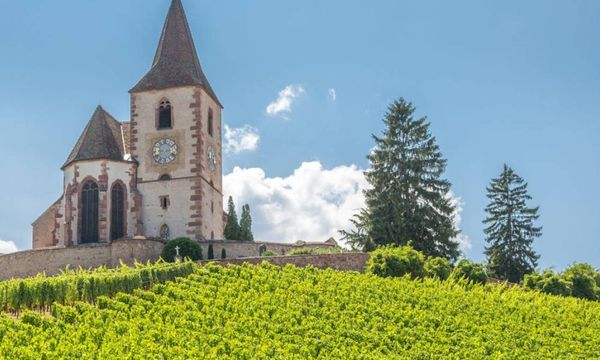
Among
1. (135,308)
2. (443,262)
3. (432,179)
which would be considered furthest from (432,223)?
(135,308)

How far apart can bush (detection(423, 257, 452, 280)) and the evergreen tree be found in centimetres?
1518

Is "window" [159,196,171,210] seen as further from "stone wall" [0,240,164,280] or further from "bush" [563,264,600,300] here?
"bush" [563,264,600,300]

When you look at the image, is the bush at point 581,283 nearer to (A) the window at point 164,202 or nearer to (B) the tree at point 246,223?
(B) the tree at point 246,223

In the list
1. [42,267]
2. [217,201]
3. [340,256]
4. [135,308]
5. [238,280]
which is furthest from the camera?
[217,201]

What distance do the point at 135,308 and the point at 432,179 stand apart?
2614cm

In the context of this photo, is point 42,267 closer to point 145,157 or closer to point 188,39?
point 145,157

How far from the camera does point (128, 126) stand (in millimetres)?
59594

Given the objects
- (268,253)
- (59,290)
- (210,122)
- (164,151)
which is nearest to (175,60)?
(210,122)

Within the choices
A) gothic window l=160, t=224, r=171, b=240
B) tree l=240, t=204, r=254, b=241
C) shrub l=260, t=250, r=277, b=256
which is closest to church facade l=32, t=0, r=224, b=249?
gothic window l=160, t=224, r=171, b=240

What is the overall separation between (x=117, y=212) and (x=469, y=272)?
19137 millimetres

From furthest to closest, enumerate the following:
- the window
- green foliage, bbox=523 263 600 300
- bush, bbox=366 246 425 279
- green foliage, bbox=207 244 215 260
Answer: the window
green foliage, bbox=207 244 215 260
green foliage, bbox=523 263 600 300
bush, bbox=366 246 425 279

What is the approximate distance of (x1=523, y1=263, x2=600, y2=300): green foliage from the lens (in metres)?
48.8

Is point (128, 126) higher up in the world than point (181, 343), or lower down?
higher up

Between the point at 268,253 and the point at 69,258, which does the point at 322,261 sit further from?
the point at 69,258
